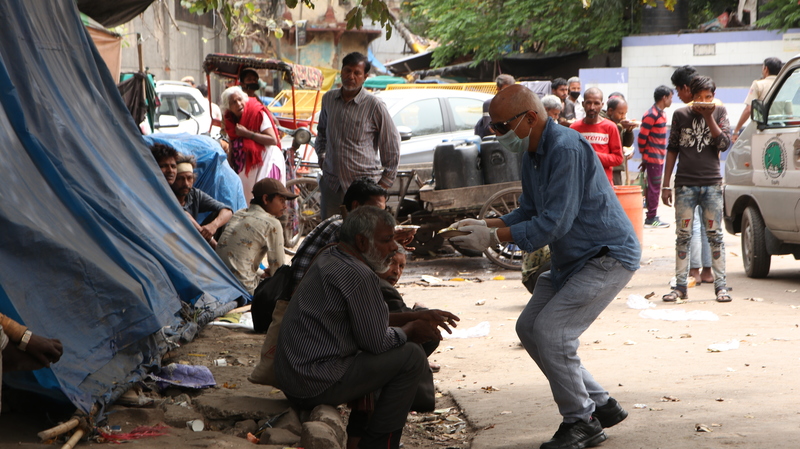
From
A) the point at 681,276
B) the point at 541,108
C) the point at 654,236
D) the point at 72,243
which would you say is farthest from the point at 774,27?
the point at 72,243

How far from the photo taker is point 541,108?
401cm

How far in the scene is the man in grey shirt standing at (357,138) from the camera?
6965 mm

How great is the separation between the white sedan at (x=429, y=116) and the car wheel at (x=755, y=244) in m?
4.55

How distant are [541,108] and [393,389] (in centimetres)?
146

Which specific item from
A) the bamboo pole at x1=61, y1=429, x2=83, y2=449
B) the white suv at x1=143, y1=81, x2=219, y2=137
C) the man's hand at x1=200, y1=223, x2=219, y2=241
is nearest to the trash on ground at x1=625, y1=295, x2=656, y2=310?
the man's hand at x1=200, y1=223, x2=219, y2=241

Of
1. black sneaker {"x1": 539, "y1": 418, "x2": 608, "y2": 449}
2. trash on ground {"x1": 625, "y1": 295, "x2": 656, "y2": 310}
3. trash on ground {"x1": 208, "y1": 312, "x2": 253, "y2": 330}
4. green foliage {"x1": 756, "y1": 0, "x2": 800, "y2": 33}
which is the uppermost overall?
green foliage {"x1": 756, "y1": 0, "x2": 800, "y2": 33}

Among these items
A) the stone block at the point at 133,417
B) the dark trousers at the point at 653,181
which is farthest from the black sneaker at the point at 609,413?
the dark trousers at the point at 653,181

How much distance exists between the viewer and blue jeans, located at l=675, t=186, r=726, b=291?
23.4ft

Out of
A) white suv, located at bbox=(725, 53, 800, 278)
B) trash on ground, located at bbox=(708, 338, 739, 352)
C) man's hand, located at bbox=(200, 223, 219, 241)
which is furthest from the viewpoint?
white suv, located at bbox=(725, 53, 800, 278)

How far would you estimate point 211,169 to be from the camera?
812 cm

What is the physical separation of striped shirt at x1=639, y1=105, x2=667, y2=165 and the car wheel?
3.49 metres

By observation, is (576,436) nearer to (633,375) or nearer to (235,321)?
(633,375)

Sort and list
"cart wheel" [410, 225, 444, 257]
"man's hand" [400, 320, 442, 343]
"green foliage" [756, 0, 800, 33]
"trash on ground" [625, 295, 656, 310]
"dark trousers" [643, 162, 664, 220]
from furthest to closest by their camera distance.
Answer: "green foliage" [756, 0, 800, 33], "dark trousers" [643, 162, 664, 220], "cart wheel" [410, 225, 444, 257], "trash on ground" [625, 295, 656, 310], "man's hand" [400, 320, 442, 343]

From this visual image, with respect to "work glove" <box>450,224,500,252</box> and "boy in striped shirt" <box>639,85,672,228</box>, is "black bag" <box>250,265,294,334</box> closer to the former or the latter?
"work glove" <box>450,224,500,252</box>
